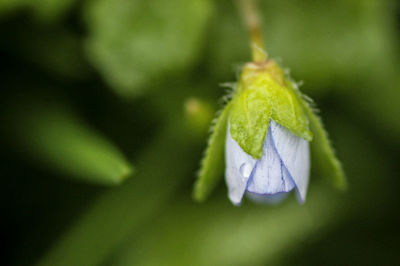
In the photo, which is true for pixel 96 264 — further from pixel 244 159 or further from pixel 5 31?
pixel 5 31

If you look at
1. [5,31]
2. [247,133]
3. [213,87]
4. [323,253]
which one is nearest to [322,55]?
[213,87]

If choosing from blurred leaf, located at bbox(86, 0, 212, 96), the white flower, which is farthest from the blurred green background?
the white flower

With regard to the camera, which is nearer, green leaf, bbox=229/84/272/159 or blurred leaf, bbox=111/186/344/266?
green leaf, bbox=229/84/272/159

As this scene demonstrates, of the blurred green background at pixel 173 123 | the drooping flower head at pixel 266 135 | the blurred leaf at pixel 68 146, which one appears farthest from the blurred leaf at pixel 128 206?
the drooping flower head at pixel 266 135

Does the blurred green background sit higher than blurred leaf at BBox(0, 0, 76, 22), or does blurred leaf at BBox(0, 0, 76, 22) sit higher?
blurred leaf at BBox(0, 0, 76, 22)

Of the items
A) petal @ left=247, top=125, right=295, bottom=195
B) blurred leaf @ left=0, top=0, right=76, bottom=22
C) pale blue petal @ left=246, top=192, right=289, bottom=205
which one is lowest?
petal @ left=247, top=125, right=295, bottom=195

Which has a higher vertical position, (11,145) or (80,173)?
(11,145)

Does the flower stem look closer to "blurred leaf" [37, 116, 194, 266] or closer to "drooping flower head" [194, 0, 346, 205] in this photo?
"drooping flower head" [194, 0, 346, 205]

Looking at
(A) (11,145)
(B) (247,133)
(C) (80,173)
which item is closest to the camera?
(B) (247,133)
